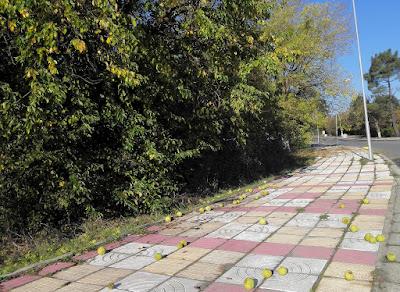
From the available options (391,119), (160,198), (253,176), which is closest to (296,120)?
(253,176)

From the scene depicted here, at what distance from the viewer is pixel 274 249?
5.30 metres

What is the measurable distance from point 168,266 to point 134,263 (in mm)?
465

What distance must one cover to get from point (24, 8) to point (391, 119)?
75.3 metres

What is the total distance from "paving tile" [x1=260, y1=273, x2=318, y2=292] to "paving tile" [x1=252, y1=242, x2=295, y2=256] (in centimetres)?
81

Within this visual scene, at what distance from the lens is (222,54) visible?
350 inches

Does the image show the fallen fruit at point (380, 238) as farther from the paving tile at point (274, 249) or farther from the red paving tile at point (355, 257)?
the paving tile at point (274, 249)

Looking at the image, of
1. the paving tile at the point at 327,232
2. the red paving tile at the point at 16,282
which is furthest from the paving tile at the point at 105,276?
the paving tile at the point at 327,232

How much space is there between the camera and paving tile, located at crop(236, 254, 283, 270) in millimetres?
4680

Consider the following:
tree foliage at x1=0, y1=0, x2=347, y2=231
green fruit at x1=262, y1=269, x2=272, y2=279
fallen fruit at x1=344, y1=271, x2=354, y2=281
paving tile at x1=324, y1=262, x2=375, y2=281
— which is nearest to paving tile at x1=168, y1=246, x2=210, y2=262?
green fruit at x1=262, y1=269, x2=272, y2=279

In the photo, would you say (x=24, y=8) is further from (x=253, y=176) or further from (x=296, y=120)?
(x=296, y=120)

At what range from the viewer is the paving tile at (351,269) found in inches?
165

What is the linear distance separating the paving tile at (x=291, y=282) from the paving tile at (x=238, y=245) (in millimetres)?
1106

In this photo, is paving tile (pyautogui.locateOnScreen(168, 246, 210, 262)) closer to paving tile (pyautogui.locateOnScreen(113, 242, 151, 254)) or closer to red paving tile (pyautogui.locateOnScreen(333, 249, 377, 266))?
paving tile (pyautogui.locateOnScreen(113, 242, 151, 254))

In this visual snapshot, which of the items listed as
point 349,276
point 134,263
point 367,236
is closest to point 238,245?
point 134,263
